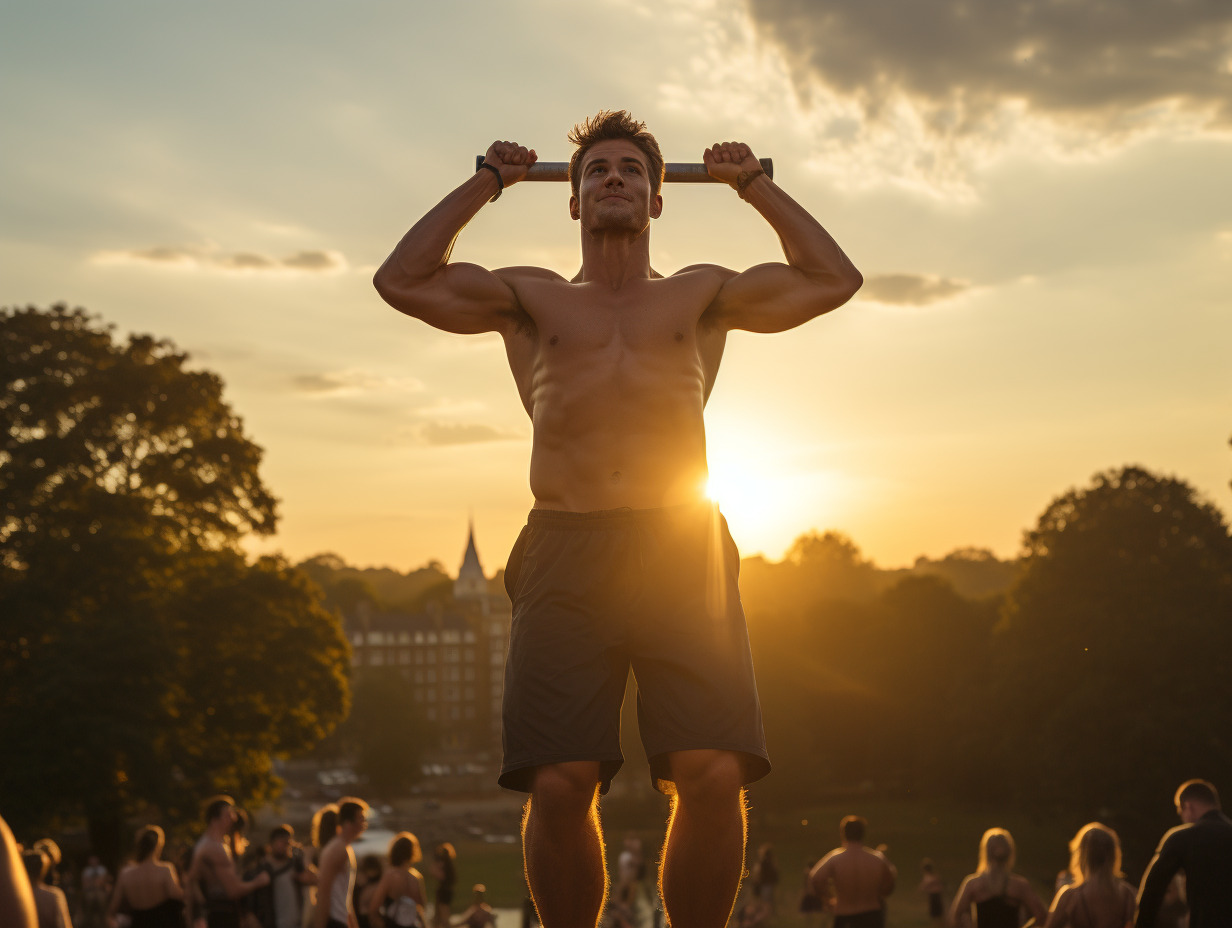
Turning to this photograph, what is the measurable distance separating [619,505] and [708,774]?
964 mm

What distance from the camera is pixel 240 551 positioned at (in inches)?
1423

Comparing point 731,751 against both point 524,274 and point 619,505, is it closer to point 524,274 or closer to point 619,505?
point 619,505

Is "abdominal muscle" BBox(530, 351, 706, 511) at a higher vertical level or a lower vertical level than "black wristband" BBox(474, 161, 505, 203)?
lower

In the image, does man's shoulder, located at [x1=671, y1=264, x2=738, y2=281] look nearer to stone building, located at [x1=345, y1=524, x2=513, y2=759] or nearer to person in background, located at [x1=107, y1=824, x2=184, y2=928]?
person in background, located at [x1=107, y1=824, x2=184, y2=928]

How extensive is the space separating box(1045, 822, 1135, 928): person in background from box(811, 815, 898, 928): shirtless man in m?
3.49

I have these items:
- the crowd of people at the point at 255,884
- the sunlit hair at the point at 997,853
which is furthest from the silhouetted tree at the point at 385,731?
the sunlit hair at the point at 997,853

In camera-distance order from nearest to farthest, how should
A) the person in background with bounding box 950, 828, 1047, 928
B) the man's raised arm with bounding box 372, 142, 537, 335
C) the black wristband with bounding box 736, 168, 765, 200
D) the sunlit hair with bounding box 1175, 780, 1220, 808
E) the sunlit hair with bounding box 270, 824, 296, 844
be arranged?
the man's raised arm with bounding box 372, 142, 537, 335 → the black wristband with bounding box 736, 168, 765, 200 → the sunlit hair with bounding box 1175, 780, 1220, 808 → the person in background with bounding box 950, 828, 1047, 928 → the sunlit hair with bounding box 270, 824, 296, 844

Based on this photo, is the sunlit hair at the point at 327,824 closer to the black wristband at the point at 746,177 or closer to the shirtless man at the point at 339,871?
the shirtless man at the point at 339,871

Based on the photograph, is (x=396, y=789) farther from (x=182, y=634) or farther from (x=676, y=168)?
(x=676, y=168)

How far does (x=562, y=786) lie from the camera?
456 centimetres

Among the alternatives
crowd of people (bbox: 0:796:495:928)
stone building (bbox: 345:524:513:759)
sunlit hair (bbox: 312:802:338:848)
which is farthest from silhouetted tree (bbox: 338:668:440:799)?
sunlit hair (bbox: 312:802:338:848)

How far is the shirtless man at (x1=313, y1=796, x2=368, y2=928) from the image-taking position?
11.7 m

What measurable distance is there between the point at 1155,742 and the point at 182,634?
26.8 meters

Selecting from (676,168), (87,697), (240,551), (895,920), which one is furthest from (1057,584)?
(676,168)
